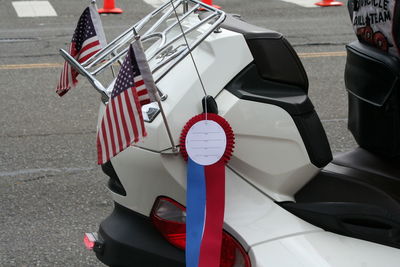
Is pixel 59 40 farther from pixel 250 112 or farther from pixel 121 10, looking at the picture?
pixel 250 112

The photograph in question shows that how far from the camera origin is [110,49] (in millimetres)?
2473

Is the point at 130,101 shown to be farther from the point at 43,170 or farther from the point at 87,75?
the point at 43,170

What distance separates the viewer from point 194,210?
2.19 metres

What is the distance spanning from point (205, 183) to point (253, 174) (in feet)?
0.54

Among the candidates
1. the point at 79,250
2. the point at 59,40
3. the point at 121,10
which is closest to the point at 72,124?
the point at 79,250

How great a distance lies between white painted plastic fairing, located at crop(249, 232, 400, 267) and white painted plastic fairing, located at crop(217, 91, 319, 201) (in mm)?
143

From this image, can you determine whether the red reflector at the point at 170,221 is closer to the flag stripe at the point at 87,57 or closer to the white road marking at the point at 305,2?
the flag stripe at the point at 87,57

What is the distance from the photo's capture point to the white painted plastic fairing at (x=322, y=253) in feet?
7.19

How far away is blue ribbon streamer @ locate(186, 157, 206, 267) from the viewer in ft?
7.11

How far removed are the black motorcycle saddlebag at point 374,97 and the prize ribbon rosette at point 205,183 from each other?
57 centimetres

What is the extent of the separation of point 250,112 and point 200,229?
0.34m

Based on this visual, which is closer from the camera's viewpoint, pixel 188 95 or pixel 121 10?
pixel 188 95

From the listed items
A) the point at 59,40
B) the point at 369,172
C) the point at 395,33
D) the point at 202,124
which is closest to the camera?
the point at 202,124

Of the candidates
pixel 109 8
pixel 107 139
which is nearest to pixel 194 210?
pixel 107 139
